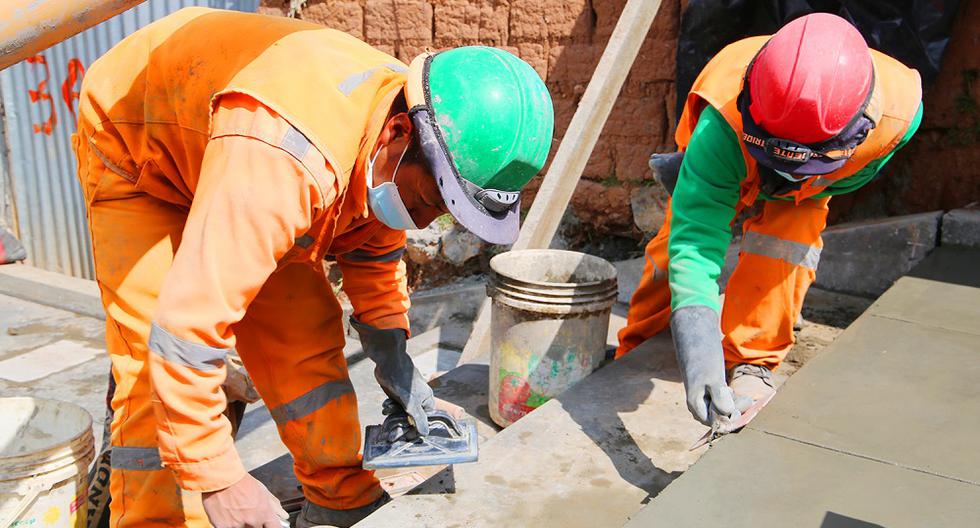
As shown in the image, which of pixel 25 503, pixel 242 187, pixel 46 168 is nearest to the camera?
pixel 242 187

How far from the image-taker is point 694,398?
2621 millimetres

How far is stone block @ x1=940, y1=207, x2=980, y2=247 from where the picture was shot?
14.0 feet

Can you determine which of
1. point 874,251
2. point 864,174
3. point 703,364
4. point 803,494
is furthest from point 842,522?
point 874,251

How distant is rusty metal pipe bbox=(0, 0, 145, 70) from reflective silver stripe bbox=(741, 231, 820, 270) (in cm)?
251

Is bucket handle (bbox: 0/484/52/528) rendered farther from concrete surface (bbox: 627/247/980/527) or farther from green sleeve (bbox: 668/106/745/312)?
green sleeve (bbox: 668/106/745/312)

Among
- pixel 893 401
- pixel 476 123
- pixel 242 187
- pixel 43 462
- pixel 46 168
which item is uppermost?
pixel 476 123

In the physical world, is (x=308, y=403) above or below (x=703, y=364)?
below

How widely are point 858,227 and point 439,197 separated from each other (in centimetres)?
329

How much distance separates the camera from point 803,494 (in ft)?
6.88

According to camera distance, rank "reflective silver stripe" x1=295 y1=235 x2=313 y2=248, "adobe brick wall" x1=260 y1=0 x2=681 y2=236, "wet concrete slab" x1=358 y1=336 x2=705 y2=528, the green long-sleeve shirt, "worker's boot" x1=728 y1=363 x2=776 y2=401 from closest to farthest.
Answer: "reflective silver stripe" x1=295 y1=235 x2=313 y2=248 → "wet concrete slab" x1=358 y1=336 x2=705 y2=528 → the green long-sleeve shirt → "worker's boot" x1=728 y1=363 x2=776 y2=401 → "adobe brick wall" x1=260 y1=0 x2=681 y2=236

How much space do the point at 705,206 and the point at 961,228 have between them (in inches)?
84.6

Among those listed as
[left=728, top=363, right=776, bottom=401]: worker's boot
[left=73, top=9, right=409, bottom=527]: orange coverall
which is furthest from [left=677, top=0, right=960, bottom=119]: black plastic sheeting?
[left=73, top=9, right=409, bottom=527]: orange coverall

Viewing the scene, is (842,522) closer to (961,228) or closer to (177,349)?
(177,349)

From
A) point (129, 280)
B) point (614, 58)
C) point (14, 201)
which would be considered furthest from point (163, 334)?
point (14, 201)
